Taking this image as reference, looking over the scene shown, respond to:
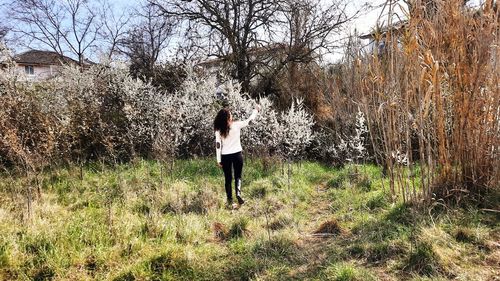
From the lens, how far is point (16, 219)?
14.6ft

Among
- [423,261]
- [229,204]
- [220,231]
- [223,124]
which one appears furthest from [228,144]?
[423,261]

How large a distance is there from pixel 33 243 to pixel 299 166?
19.4 feet

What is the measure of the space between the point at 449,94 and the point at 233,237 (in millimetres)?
3289

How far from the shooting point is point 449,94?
4500 mm

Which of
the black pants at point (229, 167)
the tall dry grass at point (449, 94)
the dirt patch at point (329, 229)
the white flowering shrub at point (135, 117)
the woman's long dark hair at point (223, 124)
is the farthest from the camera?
the white flowering shrub at point (135, 117)

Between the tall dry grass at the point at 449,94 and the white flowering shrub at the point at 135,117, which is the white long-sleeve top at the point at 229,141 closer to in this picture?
the white flowering shrub at the point at 135,117

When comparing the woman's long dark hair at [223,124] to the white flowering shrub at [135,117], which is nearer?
the woman's long dark hair at [223,124]

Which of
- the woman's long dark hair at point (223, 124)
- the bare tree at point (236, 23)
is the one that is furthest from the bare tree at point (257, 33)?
the woman's long dark hair at point (223, 124)

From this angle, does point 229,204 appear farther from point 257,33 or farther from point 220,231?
point 257,33

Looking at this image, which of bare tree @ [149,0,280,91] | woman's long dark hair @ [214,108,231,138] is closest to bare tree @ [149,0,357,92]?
bare tree @ [149,0,280,91]

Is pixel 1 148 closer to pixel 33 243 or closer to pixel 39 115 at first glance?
pixel 39 115

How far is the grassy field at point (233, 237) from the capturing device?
11.0ft

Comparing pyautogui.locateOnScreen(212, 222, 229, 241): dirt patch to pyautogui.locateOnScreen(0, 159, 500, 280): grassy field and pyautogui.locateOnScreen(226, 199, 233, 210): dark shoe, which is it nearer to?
pyautogui.locateOnScreen(0, 159, 500, 280): grassy field

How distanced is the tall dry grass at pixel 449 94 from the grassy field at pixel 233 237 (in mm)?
500
